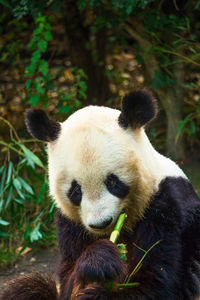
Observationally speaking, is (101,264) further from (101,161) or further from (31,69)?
(31,69)

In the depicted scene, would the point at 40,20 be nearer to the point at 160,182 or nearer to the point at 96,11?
the point at 96,11

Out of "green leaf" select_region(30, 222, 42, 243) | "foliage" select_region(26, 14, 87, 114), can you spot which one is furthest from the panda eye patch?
"foliage" select_region(26, 14, 87, 114)

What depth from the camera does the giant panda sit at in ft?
10.4

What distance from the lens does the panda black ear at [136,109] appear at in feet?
11.1

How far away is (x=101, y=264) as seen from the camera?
3.14 m

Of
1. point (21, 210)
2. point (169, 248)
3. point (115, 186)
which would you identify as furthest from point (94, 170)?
point (21, 210)

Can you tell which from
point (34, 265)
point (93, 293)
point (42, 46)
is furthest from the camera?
point (42, 46)

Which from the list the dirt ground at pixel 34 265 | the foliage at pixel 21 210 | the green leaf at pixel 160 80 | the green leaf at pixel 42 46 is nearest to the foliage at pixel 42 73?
the green leaf at pixel 42 46

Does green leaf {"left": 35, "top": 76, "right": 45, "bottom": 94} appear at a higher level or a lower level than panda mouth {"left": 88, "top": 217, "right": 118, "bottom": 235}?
lower

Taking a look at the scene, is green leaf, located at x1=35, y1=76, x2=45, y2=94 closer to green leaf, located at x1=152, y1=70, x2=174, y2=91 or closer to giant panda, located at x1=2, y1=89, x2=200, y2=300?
green leaf, located at x1=152, y1=70, x2=174, y2=91

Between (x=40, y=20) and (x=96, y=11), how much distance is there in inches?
45.8

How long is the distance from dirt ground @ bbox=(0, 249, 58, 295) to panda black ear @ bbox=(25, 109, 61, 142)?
6.51 ft

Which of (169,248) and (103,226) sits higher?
(103,226)

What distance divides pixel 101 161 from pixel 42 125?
22.1 inches
